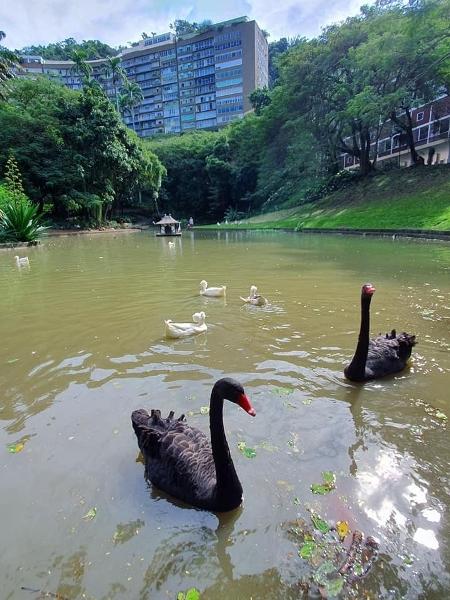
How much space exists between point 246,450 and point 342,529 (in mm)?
1019

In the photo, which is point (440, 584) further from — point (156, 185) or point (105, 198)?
point (156, 185)

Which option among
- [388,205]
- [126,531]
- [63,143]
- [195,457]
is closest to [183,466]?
[195,457]

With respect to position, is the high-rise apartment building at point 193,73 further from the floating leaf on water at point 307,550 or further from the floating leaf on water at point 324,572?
the floating leaf on water at point 324,572

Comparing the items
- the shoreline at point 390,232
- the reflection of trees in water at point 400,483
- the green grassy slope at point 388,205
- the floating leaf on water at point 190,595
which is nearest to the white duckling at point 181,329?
the reflection of trees in water at point 400,483

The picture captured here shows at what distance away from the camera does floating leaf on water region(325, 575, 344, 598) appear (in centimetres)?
214

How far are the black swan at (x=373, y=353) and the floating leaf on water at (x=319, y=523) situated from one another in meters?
2.06

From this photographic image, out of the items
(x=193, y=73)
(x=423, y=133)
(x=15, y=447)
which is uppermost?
(x=193, y=73)

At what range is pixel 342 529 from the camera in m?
2.54

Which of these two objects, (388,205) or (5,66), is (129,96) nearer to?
(5,66)

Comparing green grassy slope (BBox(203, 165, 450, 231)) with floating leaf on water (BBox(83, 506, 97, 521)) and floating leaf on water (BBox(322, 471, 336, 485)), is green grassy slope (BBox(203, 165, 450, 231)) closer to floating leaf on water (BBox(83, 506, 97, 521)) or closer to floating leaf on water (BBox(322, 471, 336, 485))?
floating leaf on water (BBox(322, 471, 336, 485))

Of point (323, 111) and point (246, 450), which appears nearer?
point (246, 450)

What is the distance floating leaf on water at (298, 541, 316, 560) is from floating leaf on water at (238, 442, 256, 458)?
0.91 m

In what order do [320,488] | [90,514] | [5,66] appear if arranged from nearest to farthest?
[90,514] < [320,488] < [5,66]

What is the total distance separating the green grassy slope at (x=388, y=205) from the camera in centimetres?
2297
